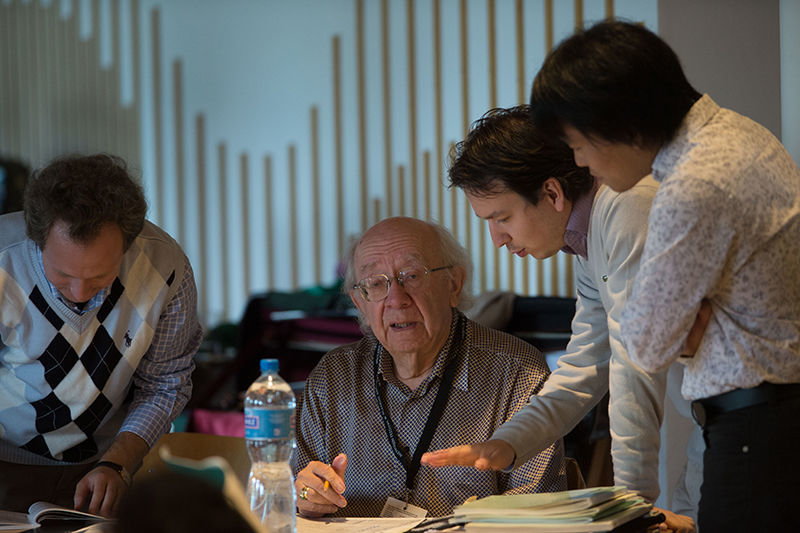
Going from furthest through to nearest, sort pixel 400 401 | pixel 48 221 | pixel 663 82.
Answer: pixel 400 401 < pixel 48 221 < pixel 663 82

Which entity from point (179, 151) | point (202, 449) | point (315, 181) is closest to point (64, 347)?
point (202, 449)

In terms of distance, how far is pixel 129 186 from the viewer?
6.77 ft

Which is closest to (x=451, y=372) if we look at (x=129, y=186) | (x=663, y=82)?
(x=129, y=186)

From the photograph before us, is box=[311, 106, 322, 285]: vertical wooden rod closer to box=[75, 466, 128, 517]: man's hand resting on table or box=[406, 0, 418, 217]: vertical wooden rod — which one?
box=[406, 0, 418, 217]: vertical wooden rod

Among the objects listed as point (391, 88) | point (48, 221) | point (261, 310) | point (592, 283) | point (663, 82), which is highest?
point (391, 88)

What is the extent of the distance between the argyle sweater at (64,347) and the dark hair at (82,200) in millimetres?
148

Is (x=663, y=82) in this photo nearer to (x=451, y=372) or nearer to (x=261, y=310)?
(x=451, y=372)

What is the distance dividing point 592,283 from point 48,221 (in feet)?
3.83

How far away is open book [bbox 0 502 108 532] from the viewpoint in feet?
5.67

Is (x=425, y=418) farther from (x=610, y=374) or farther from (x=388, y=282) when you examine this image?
(x=610, y=374)

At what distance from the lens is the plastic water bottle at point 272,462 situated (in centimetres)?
160

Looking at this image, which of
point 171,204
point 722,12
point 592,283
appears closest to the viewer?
point 592,283

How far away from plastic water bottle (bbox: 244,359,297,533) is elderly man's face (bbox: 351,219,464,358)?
0.49 metres

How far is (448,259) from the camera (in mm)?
2334
